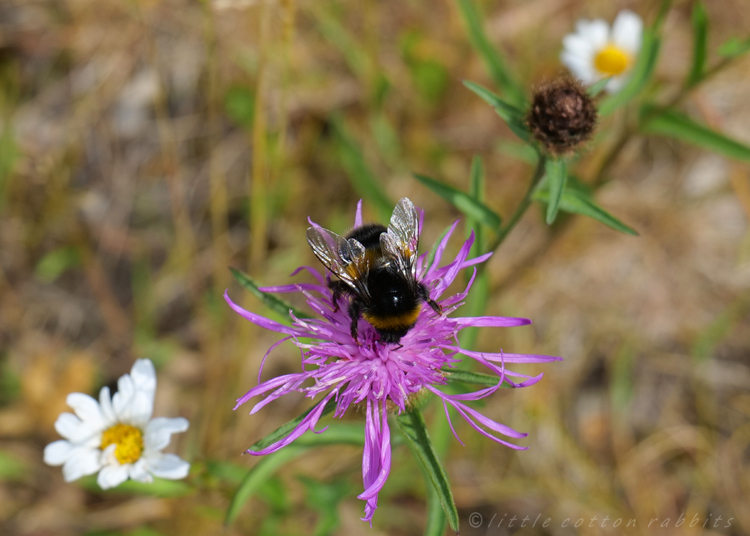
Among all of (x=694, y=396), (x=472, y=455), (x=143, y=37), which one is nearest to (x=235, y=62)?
(x=143, y=37)

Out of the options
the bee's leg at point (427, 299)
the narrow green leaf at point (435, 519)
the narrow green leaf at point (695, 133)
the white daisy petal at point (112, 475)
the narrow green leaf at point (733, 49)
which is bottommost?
the narrow green leaf at point (435, 519)

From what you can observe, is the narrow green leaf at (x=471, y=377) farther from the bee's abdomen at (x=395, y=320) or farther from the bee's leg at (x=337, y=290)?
the bee's leg at (x=337, y=290)

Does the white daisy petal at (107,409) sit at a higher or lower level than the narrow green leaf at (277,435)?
lower

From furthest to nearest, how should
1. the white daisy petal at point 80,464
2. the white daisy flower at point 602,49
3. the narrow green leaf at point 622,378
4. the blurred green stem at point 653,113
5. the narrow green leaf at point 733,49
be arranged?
the narrow green leaf at point 622,378 → the white daisy flower at point 602,49 → the blurred green stem at point 653,113 → the narrow green leaf at point 733,49 → the white daisy petal at point 80,464

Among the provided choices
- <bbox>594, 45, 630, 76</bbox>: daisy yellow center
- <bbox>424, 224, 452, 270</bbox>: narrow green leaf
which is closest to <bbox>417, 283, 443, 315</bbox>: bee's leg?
<bbox>424, 224, 452, 270</bbox>: narrow green leaf

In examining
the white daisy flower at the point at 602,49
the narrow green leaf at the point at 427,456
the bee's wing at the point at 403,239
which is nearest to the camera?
the narrow green leaf at the point at 427,456

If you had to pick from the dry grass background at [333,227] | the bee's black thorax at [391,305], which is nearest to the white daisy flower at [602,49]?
the dry grass background at [333,227]

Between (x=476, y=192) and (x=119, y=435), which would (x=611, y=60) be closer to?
(x=476, y=192)

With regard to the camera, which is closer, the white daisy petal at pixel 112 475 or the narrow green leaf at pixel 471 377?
the narrow green leaf at pixel 471 377
